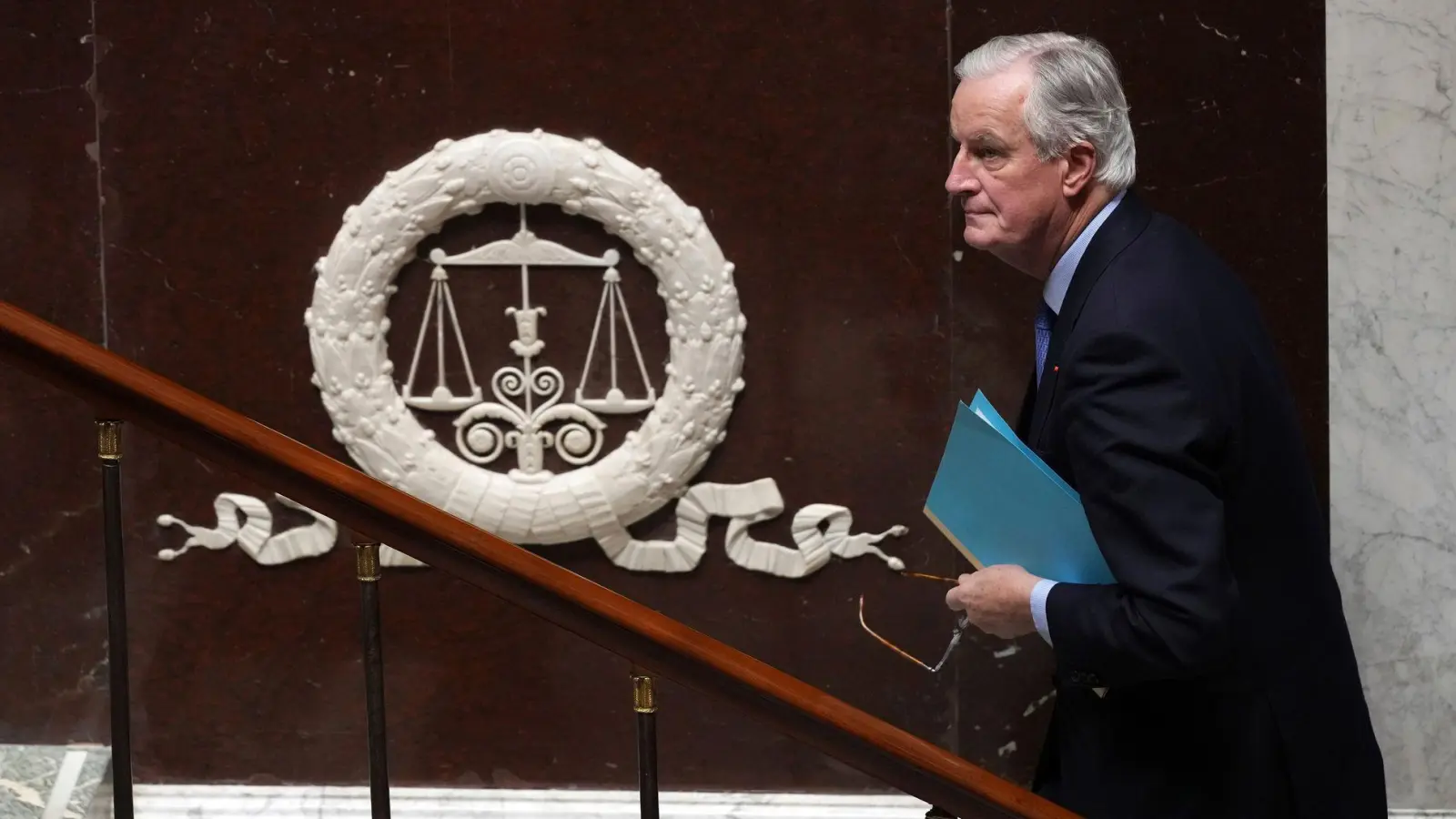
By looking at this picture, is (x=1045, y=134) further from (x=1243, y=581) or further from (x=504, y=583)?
(x=504, y=583)

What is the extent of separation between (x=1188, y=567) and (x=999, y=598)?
27cm

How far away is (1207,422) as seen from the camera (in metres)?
1.78

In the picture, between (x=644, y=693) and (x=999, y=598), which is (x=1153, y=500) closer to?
(x=999, y=598)

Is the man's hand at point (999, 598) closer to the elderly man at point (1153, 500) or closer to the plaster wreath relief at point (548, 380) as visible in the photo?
the elderly man at point (1153, 500)

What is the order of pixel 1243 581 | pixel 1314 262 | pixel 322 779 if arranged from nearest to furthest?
pixel 1243 581 → pixel 1314 262 → pixel 322 779

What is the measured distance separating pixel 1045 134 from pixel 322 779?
2291mm

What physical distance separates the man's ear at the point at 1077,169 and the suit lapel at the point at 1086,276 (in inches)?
2.2

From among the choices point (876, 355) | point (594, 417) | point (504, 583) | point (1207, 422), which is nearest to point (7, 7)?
point (594, 417)

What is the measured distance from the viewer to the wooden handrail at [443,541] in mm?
1729

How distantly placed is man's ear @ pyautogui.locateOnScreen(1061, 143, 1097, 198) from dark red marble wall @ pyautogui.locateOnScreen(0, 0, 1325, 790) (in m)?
1.18

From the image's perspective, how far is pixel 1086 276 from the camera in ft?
6.37

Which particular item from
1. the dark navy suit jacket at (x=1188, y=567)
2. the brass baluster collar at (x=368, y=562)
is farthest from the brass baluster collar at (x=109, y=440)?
the dark navy suit jacket at (x=1188, y=567)

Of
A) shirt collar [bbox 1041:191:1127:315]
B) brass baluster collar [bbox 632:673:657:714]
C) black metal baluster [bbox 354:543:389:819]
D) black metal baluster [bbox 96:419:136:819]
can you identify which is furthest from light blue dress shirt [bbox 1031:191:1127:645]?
black metal baluster [bbox 96:419:136:819]

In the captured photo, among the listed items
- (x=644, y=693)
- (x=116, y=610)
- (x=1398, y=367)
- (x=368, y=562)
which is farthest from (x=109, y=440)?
(x=1398, y=367)
